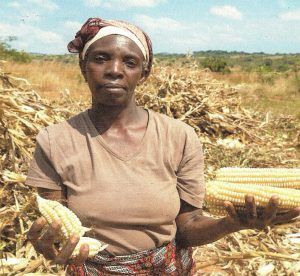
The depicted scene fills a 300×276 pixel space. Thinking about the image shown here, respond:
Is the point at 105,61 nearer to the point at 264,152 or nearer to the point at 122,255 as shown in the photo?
the point at 122,255

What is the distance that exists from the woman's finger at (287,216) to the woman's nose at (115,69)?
817 mm

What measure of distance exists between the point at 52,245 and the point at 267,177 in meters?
0.96

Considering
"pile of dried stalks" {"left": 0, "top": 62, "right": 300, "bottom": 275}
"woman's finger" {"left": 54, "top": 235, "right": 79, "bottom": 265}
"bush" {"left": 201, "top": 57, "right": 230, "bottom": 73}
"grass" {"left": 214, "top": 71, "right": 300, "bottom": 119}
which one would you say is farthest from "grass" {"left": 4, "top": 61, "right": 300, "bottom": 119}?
"woman's finger" {"left": 54, "top": 235, "right": 79, "bottom": 265}

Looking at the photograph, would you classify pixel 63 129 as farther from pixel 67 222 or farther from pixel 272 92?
pixel 272 92

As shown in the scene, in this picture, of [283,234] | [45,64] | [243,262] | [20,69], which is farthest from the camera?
[45,64]

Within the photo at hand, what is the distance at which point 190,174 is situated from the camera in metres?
2.01

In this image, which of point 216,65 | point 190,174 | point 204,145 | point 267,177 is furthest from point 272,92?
point 190,174

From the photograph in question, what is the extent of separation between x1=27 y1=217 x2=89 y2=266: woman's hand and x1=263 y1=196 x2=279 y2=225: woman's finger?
645 mm

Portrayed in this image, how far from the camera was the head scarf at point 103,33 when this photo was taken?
1913mm

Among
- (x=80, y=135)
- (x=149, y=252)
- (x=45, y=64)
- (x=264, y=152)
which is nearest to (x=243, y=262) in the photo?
(x=149, y=252)

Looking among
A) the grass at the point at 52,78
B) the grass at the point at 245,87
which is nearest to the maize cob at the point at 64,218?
the grass at the point at 245,87

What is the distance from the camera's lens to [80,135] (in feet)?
6.34

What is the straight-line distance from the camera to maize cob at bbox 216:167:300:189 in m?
2.03

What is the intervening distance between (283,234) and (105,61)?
10.2ft
